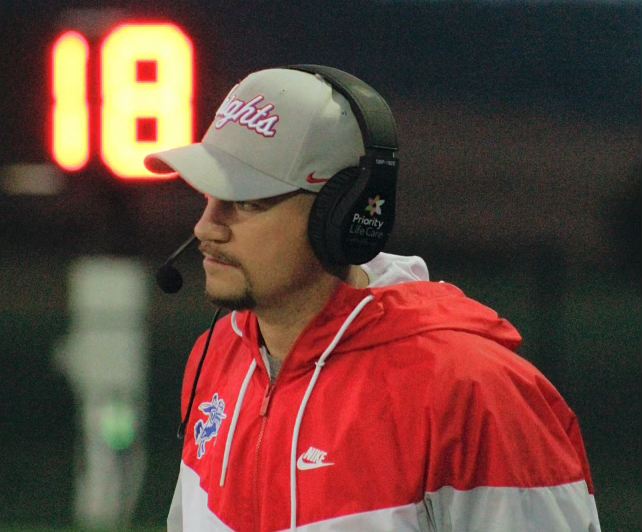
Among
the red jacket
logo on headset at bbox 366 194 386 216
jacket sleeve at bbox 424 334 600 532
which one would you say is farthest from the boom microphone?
jacket sleeve at bbox 424 334 600 532

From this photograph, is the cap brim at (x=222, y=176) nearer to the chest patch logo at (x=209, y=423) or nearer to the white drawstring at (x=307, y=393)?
the white drawstring at (x=307, y=393)

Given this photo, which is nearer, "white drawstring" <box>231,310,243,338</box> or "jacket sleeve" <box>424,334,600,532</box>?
"jacket sleeve" <box>424,334,600,532</box>

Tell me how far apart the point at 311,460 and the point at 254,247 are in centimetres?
19

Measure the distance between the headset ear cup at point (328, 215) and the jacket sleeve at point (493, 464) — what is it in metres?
0.15

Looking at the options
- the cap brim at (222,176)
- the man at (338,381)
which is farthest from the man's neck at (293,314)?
the cap brim at (222,176)

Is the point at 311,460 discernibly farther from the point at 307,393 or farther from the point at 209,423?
the point at 209,423

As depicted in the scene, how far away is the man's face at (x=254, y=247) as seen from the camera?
3.08ft

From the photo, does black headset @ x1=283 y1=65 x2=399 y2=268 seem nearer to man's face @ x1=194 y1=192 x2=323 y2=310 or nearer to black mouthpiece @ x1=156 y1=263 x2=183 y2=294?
man's face @ x1=194 y1=192 x2=323 y2=310

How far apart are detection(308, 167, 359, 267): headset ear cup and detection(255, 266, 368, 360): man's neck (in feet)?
0.17

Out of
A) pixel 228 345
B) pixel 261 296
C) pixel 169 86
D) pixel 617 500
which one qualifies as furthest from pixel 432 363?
pixel 617 500

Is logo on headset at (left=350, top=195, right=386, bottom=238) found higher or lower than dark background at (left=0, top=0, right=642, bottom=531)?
higher

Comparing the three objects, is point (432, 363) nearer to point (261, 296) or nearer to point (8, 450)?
point (261, 296)

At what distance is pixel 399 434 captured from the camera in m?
0.88

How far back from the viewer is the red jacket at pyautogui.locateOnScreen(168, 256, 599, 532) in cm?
85
